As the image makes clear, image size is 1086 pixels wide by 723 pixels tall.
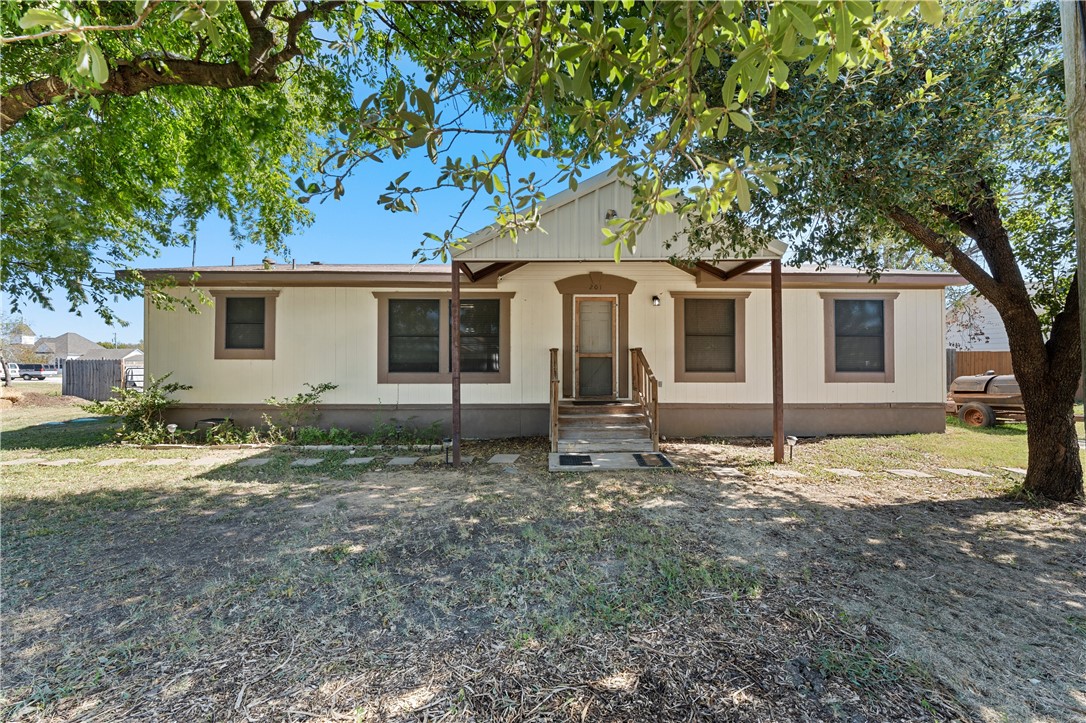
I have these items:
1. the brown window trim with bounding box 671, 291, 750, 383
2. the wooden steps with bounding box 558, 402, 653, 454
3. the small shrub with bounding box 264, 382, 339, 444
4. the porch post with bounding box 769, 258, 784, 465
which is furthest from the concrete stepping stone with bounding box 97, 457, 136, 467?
the porch post with bounding box 769, 258, 784, 465

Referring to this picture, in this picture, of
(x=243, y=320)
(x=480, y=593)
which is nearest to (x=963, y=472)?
(x=480, y=593)

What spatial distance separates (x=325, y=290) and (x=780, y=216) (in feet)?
24.7

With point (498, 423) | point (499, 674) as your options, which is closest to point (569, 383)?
point (498, 423)

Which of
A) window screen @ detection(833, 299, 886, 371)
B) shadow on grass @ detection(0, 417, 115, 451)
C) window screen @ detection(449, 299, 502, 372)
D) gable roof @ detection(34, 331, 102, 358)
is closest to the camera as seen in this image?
shadow on grass @ detection(0, 417, 115, 451)

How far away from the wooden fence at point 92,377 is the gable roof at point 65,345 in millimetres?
53586

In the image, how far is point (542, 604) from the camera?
102 inches

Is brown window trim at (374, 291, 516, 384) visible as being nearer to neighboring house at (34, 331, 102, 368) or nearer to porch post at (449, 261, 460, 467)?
porch post at (449, 261, 460, 467)

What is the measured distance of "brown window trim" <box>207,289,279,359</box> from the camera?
316 inches

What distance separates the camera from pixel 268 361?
805 centimetres

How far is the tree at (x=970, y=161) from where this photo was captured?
364 cm

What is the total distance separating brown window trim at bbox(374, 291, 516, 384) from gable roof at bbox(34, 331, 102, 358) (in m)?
69.9

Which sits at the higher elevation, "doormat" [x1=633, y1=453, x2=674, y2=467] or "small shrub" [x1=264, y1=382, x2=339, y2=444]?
"small shrub" [x1=264, y1=382, x2=339, y2=444]

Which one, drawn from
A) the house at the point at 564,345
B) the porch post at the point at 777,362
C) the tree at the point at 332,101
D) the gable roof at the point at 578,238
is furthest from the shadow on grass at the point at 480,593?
the house at the point at 564,345

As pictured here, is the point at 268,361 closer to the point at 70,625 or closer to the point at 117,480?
the point at 117,480
